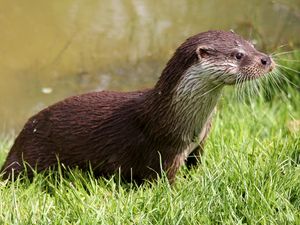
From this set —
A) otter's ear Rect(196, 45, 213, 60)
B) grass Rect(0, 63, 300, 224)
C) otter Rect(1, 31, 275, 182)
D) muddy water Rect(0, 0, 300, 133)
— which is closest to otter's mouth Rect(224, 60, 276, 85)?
otter Rect(1, 31, 275, 182)

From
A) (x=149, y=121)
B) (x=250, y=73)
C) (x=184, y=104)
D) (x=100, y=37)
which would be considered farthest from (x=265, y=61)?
(x=100, y=37)

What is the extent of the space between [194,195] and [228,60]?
2.26 ft

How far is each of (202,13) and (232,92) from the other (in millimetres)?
2123

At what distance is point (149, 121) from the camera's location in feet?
12.7

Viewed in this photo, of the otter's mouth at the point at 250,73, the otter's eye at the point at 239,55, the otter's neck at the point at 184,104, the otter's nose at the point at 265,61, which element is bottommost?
the otter's neck at the point at 184,104

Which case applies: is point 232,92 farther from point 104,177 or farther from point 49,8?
point 49,8

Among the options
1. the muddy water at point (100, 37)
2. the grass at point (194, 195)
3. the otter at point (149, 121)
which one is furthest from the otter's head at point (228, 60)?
the muddy water at point (100, 37)

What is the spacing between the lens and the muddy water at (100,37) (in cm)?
642

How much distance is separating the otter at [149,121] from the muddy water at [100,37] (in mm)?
1798

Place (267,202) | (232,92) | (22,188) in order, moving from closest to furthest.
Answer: (267,202) < (22,188) < (232,92)

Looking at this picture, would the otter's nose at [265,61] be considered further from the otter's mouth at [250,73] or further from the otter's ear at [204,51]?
the otter's ear at [204,51]

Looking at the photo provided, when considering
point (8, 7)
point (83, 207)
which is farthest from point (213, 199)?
point (8, 7)

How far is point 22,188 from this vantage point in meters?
3.87

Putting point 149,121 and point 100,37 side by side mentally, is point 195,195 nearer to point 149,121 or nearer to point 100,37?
point 149,121
